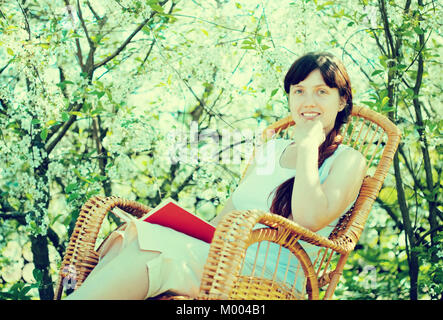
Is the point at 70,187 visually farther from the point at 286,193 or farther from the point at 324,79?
the point at 324,79

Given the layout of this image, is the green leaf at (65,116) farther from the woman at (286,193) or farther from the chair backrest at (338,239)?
the chair backrest at (338,239)

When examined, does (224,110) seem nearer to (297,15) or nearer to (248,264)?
(297,15)

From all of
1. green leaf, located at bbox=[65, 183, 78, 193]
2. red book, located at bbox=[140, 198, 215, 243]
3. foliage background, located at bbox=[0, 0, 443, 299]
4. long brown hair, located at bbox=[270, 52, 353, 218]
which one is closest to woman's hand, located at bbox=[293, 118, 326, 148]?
long brown hair, located at bbox=[270, 52, 353, 218]

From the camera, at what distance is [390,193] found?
12.9 feet

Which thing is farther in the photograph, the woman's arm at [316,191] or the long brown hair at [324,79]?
the long brown hair at [324,79]

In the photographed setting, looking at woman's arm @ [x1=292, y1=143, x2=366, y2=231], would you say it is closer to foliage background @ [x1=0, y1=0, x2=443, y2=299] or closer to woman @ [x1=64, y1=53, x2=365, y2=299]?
woman @ [x1=64, y1=53, x2=365, y2=299]

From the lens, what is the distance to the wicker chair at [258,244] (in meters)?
1.45

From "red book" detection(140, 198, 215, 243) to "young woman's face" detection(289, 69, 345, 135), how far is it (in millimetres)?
633

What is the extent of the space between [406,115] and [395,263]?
1160 mm

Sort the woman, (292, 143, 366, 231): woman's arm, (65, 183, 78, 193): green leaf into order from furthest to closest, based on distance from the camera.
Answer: (65, 183, 78, 193): green leaf
(292, 143, 366, 231): woman's arm
the woman

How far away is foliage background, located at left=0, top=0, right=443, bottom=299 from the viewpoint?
2.84 meters

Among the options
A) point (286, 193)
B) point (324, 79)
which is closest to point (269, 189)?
point (286, 193)

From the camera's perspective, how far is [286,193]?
207 centimetres

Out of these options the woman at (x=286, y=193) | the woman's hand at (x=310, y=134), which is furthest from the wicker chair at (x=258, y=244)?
the woman's hand at (x=310, y=134)
